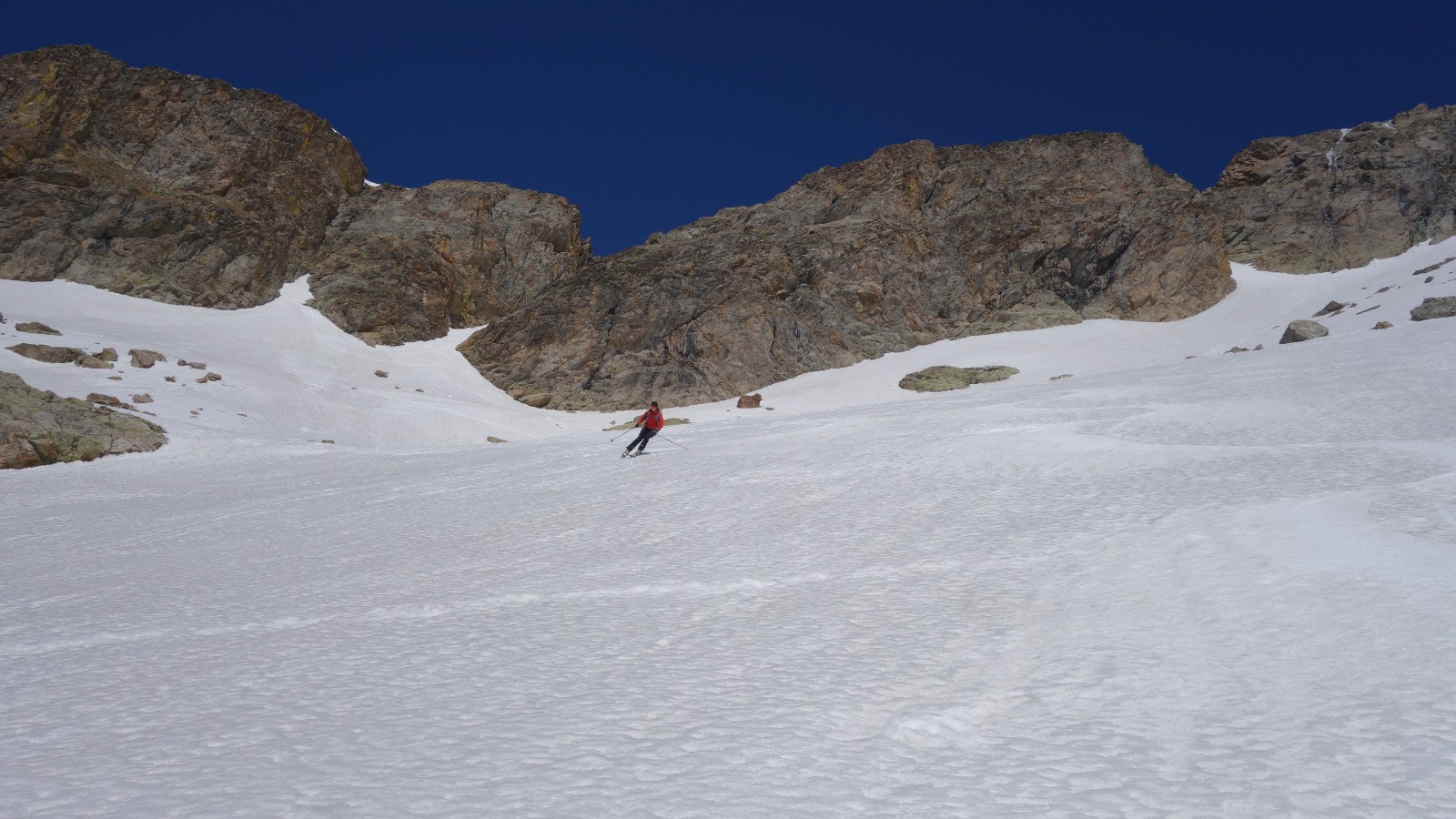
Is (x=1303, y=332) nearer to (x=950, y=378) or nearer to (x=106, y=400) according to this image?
(x=950, y=378)

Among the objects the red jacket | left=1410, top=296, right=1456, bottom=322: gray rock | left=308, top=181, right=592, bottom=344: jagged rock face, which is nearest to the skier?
the red jacket

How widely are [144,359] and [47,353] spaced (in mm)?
3804

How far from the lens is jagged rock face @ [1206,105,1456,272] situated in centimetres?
6206

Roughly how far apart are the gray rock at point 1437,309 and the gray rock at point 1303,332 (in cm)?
334

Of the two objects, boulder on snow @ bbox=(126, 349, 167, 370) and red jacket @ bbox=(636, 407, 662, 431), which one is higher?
boulder on snow @ bbox=(126, 349, 167, 370)

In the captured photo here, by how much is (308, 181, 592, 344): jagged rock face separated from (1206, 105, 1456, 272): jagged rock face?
59.5 meters

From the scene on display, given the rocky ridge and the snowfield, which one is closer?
the snowfield

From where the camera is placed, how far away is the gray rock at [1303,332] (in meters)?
37.2

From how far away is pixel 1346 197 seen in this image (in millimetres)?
65000

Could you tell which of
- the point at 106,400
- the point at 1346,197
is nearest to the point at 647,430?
the point at 106,400

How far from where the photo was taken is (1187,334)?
53938mm

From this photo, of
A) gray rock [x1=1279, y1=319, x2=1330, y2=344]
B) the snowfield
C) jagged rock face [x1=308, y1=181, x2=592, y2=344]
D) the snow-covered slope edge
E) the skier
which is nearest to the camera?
the snowfield

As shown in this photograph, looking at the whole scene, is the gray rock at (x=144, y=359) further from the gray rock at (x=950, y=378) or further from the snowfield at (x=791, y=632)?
the gray rock at (x=950, y=378)

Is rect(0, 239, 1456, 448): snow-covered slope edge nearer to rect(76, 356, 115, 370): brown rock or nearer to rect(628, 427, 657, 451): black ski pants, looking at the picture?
rect(76, 356, 115, 370): brown rock
